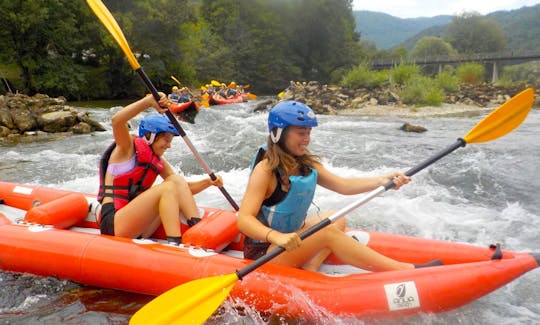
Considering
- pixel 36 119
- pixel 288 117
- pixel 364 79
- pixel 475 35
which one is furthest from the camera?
pixel 475 35

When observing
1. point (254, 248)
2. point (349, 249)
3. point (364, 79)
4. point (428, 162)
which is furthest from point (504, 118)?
point (364, 79)

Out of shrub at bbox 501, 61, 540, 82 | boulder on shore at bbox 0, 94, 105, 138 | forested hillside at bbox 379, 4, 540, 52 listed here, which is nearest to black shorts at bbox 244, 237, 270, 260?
boulder on shore at bbox 0, 94, 105, 138

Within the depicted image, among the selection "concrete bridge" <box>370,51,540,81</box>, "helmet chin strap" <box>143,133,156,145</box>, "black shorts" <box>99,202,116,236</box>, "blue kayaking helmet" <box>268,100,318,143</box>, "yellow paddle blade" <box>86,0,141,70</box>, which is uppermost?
"yellow paddle blade" <box>86,0,141,70</box>

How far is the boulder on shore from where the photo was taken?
10.2 metres

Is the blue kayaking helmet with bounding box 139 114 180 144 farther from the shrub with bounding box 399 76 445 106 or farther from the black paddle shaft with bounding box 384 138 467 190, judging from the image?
the shrub with bounding box 399 76 445 106

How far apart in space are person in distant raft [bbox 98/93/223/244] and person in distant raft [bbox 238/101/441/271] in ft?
2.17

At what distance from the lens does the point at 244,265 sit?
2541 mm

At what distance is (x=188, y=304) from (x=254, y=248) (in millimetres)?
509

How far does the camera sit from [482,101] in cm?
1861

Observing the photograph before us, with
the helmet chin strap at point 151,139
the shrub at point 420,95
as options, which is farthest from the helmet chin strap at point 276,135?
the shrub at point 420,95

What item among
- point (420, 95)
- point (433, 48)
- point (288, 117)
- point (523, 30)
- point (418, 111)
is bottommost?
point (418, 111)

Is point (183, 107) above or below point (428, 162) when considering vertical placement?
below

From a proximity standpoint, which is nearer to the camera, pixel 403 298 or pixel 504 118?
pixel 403 298

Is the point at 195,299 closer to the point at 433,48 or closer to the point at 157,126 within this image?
the point at 157,126
